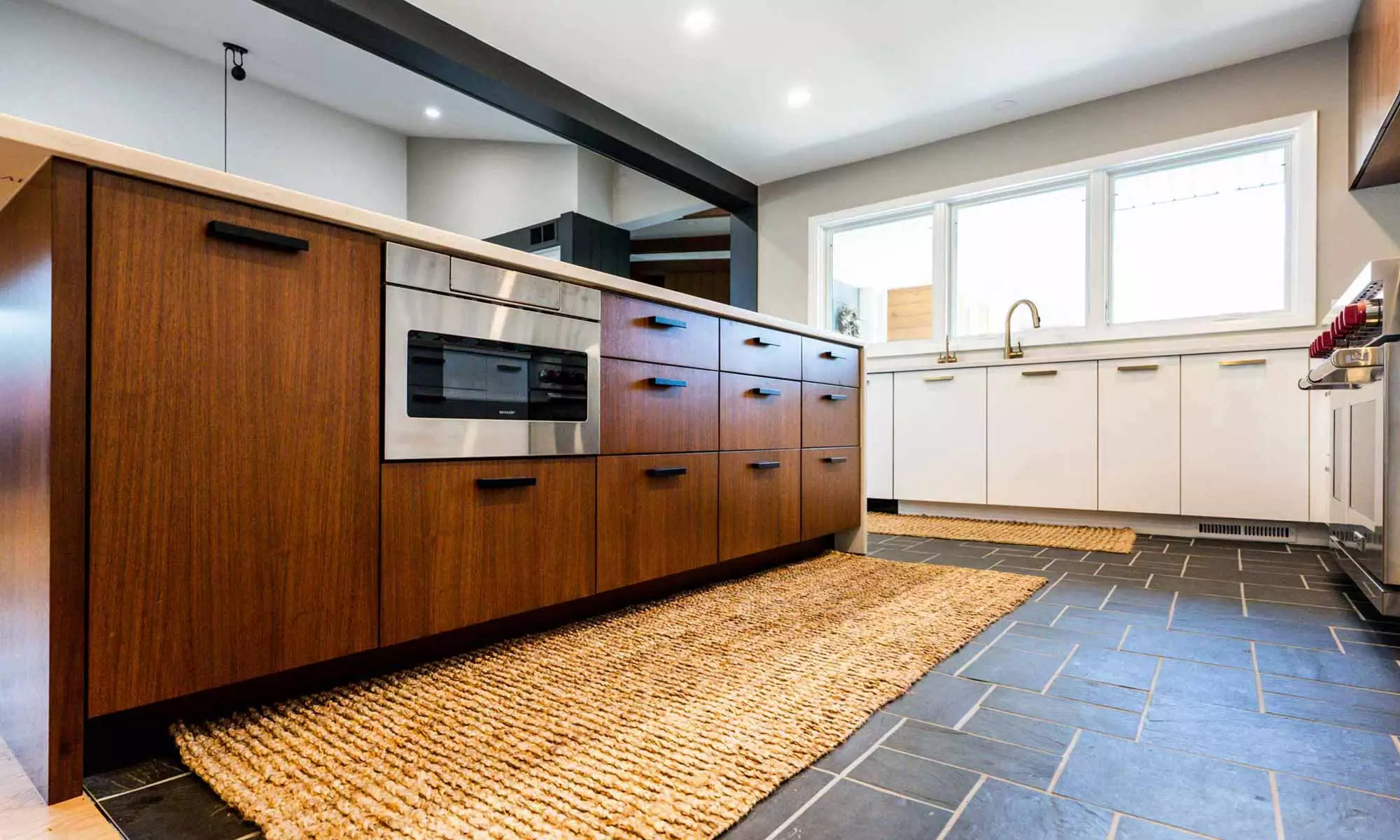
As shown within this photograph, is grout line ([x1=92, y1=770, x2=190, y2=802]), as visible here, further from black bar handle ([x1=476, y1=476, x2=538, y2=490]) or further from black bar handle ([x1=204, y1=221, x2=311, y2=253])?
black bar handle ([x1=204, y1=221, x2=311, y2=253])

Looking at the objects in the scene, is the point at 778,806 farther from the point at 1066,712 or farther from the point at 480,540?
the point at 480,540

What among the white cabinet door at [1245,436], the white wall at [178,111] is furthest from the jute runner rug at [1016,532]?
the white wall at [178,111]

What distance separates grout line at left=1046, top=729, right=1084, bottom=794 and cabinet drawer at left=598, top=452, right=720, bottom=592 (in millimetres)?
1072

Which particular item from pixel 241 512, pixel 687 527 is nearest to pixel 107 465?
pixel 241 512

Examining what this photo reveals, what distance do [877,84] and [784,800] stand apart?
3.82 metres

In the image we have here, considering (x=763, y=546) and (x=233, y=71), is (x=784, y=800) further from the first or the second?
(x=233, y=71)

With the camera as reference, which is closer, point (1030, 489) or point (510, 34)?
point (510, 34)

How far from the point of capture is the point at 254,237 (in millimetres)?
1105

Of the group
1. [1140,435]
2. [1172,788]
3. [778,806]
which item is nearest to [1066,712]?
[1172,788]

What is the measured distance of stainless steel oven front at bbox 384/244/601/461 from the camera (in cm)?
133

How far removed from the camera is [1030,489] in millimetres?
3844

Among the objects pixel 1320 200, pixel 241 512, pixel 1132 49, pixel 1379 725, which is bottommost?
pixel 1379 725

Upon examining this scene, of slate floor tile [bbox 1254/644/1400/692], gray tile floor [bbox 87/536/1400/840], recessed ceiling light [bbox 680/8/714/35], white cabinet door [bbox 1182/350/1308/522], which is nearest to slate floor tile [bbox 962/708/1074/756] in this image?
gray tile floor [bbox 87/536/1400/840]

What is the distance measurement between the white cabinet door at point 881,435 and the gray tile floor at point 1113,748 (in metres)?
2.42
